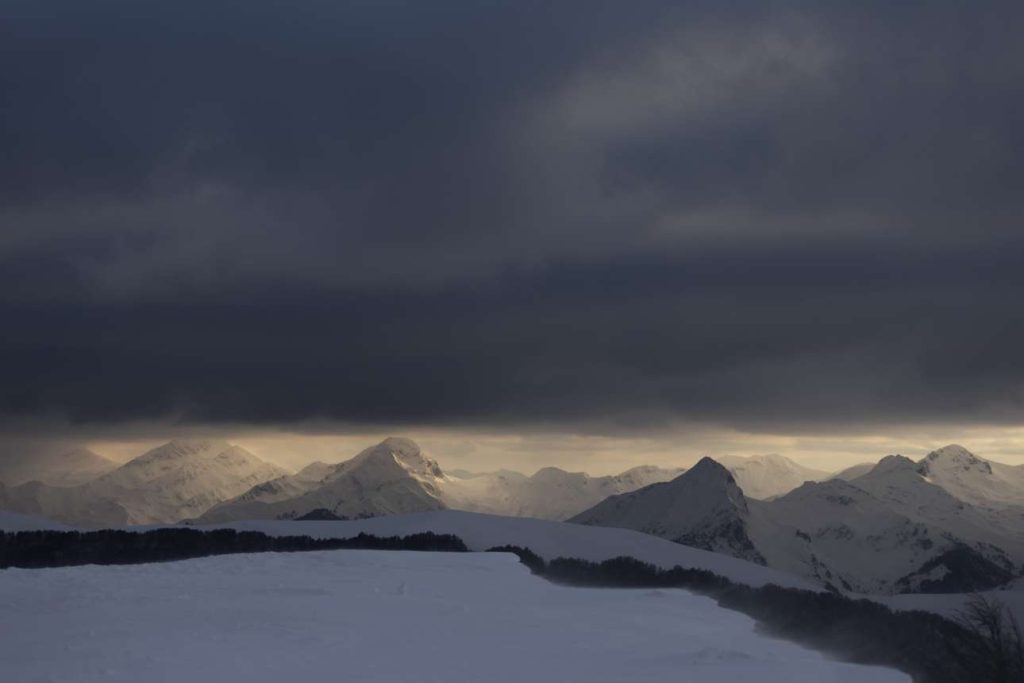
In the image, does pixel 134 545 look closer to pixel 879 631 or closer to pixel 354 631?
pixel 879 631

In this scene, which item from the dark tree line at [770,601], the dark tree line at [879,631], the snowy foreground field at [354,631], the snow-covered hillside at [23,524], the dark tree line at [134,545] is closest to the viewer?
the snowy foreground field at [354,631]

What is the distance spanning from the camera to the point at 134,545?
460 ft

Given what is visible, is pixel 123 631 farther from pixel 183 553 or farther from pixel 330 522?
pixel 330 522

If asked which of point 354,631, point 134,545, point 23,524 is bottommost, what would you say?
point 354,631

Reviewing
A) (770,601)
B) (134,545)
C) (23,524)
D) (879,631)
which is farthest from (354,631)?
(23,524)

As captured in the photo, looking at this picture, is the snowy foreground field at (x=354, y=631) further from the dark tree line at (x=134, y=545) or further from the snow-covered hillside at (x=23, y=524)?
the snow-covered hillside at (x=23, y=524)

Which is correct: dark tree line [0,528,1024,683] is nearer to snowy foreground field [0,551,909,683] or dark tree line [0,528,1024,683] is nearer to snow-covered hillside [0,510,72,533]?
snowy foreground field [0,551,909,683]

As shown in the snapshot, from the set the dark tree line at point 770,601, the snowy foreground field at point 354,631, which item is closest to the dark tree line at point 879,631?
the dark tree line at point 770,601

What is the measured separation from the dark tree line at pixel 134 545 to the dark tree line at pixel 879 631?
27.7 meters

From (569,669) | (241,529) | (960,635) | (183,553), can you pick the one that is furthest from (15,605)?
(241,529)

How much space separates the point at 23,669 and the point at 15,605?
1711 centimetres

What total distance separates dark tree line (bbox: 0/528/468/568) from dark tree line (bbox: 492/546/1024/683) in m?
27.7

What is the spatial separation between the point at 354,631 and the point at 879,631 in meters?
55.5

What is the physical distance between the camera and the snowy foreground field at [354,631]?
43375mm
